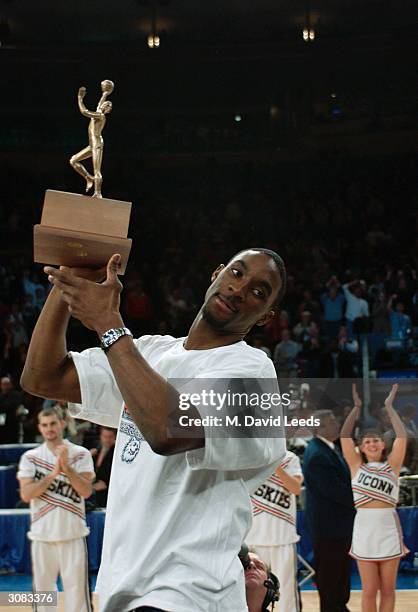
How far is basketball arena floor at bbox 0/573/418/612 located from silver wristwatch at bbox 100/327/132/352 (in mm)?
4256

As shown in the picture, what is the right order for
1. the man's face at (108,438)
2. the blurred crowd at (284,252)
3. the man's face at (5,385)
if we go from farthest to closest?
the blurred crowd at (284,252), the man's face at (5,385), the man's face at (108,438)

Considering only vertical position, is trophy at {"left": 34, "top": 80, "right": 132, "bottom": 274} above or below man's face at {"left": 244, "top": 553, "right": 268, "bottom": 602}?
above

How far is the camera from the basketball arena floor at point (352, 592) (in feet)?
18.7

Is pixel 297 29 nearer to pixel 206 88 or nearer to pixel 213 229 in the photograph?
pixel 206 88

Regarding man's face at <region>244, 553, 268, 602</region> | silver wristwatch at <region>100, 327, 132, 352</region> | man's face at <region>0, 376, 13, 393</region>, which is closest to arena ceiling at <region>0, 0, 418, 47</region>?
man's face at <region>0, 376, 13, 393</region>

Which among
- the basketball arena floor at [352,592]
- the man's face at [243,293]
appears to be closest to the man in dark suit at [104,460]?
the basketball arena floor at [352,592]

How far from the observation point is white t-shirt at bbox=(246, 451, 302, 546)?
533 cm

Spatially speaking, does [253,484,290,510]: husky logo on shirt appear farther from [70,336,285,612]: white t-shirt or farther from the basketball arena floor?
[70,336,285,612]: white t-shirt

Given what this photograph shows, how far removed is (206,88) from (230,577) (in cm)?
1234

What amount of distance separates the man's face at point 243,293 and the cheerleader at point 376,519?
3.74 meters

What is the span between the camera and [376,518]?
5.18 m

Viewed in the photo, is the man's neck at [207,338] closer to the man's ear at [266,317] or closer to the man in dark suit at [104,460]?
the man's ear at [266,317]

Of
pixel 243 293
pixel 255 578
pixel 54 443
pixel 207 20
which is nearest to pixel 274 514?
pixel 54 443

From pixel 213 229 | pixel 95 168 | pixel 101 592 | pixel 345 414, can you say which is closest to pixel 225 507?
pixel 101 592
